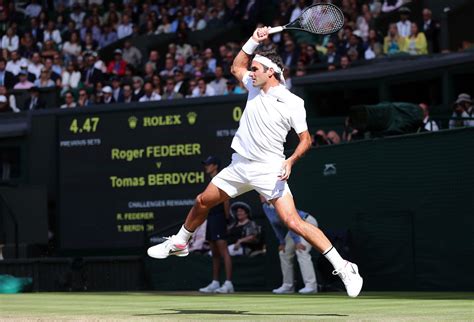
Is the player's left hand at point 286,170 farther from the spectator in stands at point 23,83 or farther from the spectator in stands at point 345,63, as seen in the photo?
the spectator in stands at point 23,83

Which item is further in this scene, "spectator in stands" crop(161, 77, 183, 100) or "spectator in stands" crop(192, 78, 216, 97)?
"spectator in stands" crop(161, 77, 183, 100)

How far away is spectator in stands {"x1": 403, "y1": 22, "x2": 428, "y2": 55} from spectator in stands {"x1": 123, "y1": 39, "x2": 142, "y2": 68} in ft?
25.6

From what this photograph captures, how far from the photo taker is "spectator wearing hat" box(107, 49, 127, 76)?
26188mm

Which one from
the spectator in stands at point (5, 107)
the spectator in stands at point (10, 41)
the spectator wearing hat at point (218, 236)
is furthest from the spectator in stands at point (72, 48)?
the spectator wearing hat at point (218, 236)

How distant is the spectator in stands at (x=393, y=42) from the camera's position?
21.9m

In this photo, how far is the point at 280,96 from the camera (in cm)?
1053

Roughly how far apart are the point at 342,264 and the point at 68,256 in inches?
474

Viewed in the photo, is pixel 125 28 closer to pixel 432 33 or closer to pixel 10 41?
pixel 10 41

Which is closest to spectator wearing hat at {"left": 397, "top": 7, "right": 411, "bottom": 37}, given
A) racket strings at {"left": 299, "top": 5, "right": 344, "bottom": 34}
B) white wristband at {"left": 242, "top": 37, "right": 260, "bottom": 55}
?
racket strings at {"left": 299, "top": 5, "right": 344, "bottom": 34}

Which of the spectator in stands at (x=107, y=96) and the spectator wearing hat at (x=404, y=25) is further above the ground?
the spectator wearing hat at (x=404, y=25)

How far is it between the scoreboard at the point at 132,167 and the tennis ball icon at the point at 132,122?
18 mm

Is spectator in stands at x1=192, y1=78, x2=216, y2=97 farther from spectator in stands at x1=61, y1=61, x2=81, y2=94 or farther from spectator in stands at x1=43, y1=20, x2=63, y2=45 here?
spectator in stands at x1=43, y1=20, x2=63, y2=45

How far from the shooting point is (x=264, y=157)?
33.9 feet

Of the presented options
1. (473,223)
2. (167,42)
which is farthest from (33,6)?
(473,223)
